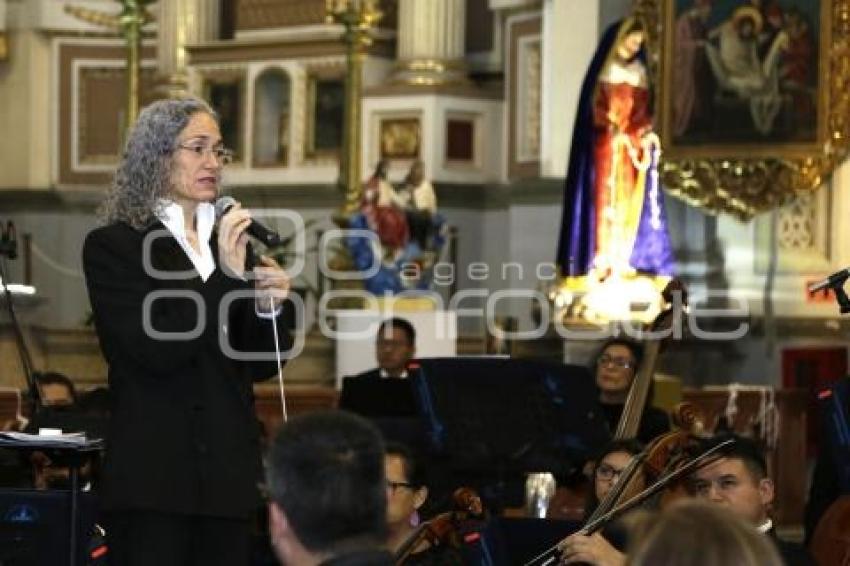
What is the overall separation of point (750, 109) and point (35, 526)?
9.49m

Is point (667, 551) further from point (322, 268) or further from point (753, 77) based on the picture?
point (322, 268)

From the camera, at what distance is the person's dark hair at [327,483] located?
11.2 feet

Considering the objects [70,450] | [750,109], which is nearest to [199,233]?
[70,450]

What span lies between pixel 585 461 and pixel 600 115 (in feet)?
22.2

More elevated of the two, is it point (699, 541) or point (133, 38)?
point (133, 38)

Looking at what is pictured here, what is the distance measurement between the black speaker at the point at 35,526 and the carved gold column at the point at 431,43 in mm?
12377

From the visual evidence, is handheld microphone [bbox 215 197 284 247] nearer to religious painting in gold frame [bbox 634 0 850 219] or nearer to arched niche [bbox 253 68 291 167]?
religious painting in gold frame [bbox 634 0 850 219]

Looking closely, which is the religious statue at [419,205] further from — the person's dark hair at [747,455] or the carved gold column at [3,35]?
the person's dark hair at [747,455]

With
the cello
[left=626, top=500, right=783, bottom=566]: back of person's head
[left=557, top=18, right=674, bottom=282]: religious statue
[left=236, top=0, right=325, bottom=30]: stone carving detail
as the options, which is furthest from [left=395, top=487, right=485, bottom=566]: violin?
[left=236, top=0, right=325, bottom=30]: stone carving detail

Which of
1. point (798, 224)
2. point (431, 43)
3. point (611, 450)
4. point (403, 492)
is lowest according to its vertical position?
point (403, 492)

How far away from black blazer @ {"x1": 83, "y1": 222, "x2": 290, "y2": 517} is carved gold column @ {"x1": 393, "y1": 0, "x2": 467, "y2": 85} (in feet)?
42.5

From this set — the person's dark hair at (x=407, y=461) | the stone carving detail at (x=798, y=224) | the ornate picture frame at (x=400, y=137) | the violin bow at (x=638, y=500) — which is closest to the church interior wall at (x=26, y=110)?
the ornate picture frame at (x=400, y=137)

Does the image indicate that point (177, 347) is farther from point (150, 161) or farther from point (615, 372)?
point (615, 372)

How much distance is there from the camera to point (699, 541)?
3076 millimetres
